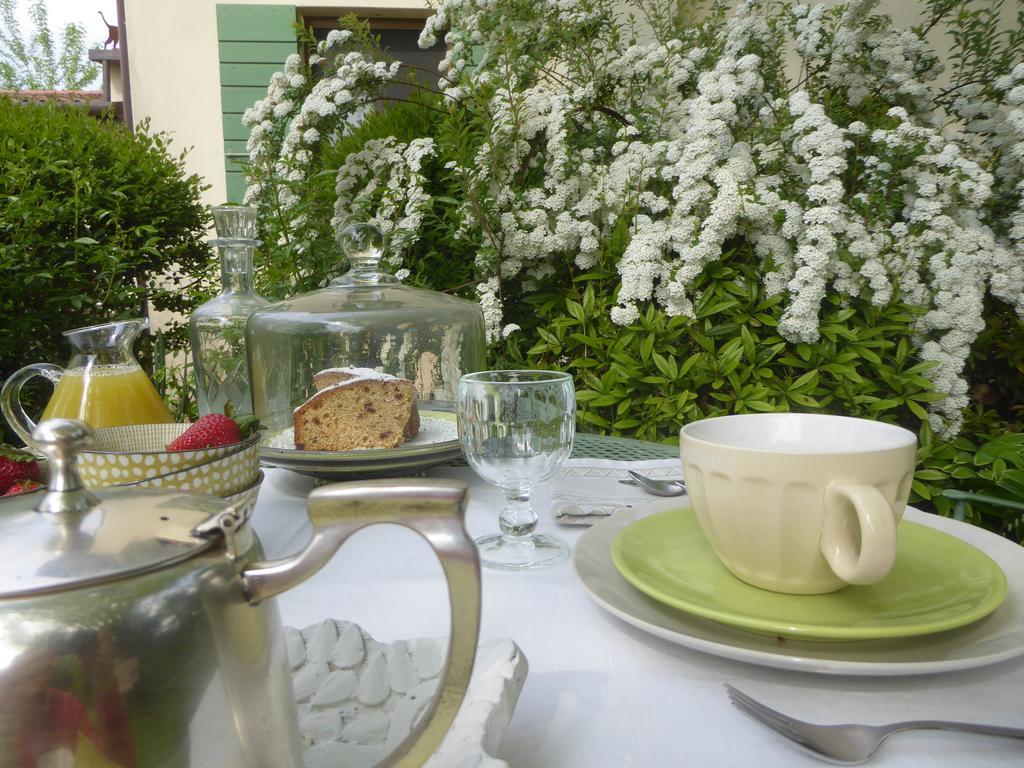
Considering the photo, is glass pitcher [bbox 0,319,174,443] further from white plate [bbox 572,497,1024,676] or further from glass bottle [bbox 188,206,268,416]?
white plate [bbox 572,497,1024,676]

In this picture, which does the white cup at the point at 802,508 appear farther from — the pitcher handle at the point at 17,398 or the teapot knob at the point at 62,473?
the pitcher handle at the point at 17,398

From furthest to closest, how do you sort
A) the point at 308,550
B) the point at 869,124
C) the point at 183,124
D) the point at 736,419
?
the point at 183,124 → the point at 869,124 → the point at 736,419 → the point at 308,550

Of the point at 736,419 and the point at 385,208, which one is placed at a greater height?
the point at 385,208

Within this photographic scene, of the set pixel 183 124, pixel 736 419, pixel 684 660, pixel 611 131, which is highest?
pixel 183 124

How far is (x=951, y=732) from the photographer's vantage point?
0.37 metres

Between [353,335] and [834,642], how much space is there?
0.83m

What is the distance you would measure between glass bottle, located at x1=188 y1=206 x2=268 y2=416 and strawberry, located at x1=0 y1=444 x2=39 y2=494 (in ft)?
1.62

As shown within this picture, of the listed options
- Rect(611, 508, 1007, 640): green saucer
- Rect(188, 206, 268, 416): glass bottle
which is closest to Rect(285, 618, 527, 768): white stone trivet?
Rect(611, 508, 1007, 640): green saucer

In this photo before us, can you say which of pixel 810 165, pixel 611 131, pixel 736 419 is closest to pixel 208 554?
pixel 736 419

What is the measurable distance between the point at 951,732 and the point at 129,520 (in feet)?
1.29

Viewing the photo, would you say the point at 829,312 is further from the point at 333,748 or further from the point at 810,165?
the point at 333,748

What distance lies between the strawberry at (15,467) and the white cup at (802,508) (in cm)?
55

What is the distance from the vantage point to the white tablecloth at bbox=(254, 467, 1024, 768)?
14.2 inches

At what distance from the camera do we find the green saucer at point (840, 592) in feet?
1.39
